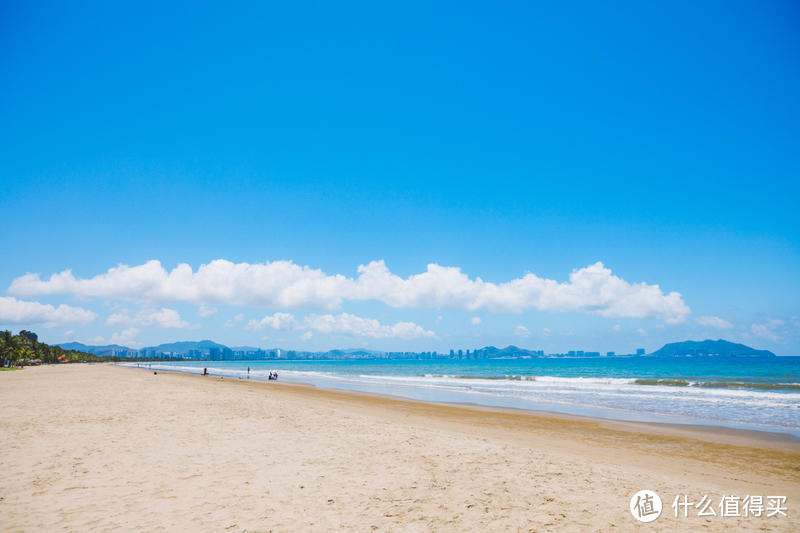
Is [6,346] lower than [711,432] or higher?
lower

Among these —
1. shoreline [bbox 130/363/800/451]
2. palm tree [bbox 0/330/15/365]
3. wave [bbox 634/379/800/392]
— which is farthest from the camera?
palm tree [bbox 0/330/15/365]

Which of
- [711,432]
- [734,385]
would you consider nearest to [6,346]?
[711,432]

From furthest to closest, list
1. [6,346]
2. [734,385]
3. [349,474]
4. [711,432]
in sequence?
1. [6,346]
2. [734,385]
3. [711,432]
4. [349,474]

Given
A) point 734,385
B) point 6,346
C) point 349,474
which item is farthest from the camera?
point 6,346

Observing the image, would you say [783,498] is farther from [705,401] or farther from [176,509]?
[705,401]

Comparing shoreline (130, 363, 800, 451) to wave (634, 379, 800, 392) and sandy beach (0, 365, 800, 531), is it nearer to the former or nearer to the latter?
sandy beach (0, 365, 800, 531)

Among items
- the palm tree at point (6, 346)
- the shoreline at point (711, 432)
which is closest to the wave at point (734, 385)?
the shoreline at point (711, 432)

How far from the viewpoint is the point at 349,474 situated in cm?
920

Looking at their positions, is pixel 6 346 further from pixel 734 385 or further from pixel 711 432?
pixel 734 385

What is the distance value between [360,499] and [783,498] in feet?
27.9

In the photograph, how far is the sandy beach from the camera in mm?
6785

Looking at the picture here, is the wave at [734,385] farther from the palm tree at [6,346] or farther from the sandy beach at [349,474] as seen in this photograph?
the palm tree at [6,346]

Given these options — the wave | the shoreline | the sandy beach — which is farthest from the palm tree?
the wave

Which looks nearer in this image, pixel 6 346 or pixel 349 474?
pixel 349 474
